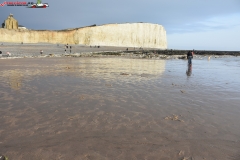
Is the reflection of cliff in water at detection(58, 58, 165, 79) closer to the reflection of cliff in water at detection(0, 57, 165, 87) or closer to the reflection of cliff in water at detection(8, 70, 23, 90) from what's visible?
the reflection of cliff in water at detection(0, 57, 165, 87)

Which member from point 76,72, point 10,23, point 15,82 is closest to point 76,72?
point 76,72

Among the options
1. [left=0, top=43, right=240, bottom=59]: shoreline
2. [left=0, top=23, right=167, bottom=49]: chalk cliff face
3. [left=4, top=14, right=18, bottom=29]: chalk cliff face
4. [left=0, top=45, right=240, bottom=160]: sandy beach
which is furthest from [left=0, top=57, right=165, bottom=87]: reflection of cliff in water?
[left=4, top=14, right=18, bottom=29]: chalk cliff face

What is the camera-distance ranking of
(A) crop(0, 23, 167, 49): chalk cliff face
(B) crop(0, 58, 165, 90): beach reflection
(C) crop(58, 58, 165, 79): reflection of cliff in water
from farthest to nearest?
(A) crop(0, 23, 167, 49): chalk cliff face < (C) crop(58, 58, 165, 79): reflection of cliff in water < (B) crop(0, 58, 165, 90): beach reflection

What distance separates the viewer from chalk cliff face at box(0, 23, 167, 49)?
72.4 meters

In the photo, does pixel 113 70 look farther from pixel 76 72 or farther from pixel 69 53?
pixel 69 53

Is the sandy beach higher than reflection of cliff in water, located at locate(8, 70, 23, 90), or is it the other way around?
reflection of cliff in water, located at locate(8, 70, 23, 90)

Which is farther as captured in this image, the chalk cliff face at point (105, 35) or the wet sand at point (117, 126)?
the chalk cliff face at point (105, 35)

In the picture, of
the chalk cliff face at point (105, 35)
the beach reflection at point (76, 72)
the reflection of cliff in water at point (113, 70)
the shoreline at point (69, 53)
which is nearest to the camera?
the beach reflection at point (76, 72)

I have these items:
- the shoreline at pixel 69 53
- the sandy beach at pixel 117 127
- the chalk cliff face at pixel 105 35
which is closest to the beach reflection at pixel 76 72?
the sandy beach at pixel 117 127

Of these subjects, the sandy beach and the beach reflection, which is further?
the beach reflection

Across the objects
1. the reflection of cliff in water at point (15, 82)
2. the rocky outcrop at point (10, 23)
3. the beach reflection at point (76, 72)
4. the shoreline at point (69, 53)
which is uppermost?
the rocky outcrop at point (10, 23)

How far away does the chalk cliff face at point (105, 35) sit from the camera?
72.4m

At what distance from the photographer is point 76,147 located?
10.1 ft

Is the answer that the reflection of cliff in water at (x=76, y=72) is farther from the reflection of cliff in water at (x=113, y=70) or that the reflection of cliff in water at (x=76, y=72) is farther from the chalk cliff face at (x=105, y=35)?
the chalk cliff face at (x=105, y=35)
